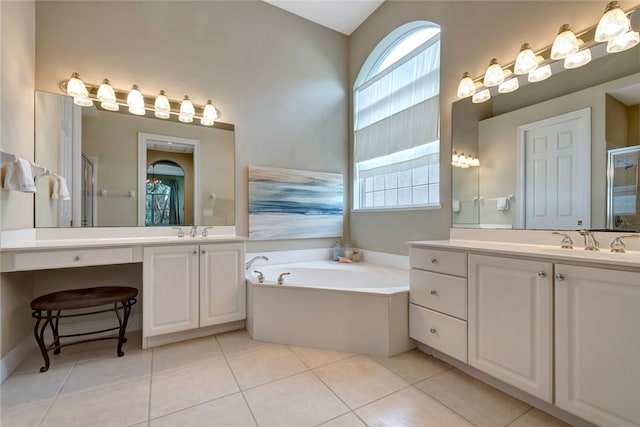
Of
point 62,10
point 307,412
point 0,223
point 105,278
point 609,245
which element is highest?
point 62,10

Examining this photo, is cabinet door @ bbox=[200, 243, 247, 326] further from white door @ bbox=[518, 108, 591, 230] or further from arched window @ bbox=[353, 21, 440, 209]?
white door @ bbox=[518, 108, 591, 230]

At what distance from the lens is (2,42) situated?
1.59m

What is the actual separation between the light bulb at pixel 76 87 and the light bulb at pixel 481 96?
3.00 metres

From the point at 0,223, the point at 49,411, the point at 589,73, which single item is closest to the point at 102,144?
the point at 0,223

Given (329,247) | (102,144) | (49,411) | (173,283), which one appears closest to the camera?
(49,411)

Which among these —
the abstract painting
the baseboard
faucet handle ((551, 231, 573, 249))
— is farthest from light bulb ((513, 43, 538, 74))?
the baseboard

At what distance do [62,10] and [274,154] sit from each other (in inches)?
76.4

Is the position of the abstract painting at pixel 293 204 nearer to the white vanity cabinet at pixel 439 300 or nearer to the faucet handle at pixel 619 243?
the white vanity cabinet at pixel 439 300

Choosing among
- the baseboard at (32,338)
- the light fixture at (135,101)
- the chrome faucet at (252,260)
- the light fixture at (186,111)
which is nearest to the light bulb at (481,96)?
the chrome faucet at (252,260)

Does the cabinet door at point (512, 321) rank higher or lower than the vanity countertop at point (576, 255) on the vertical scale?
lower

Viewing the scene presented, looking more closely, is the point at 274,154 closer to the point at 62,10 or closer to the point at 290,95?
the point at 290,95

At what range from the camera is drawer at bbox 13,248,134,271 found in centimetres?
162

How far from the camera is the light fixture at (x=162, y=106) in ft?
7.86

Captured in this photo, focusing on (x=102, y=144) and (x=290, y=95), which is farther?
(x=290, y=95)
